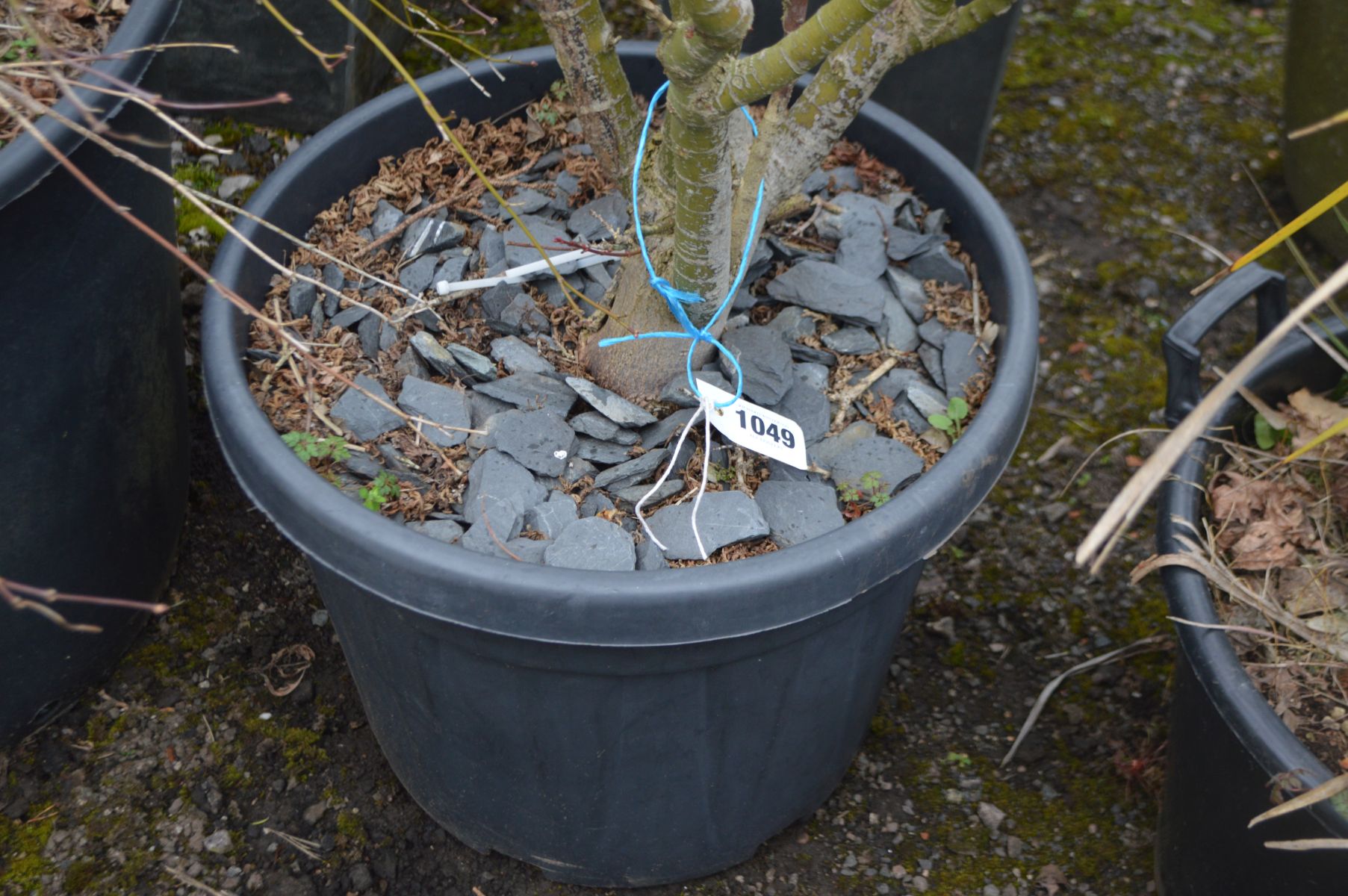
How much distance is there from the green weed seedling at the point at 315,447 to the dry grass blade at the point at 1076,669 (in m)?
0.99

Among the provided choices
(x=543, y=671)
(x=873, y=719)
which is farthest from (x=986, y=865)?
(x=543, y=671)

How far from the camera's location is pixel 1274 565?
1.25 meters

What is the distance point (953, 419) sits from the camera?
4.06 ft

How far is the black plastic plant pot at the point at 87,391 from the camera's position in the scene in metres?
1.10

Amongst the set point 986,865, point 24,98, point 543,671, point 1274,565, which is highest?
point 24,98

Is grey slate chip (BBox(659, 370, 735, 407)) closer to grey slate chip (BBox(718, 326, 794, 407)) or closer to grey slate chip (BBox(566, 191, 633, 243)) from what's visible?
grey slate chip (BBox(718, 326, 794, 407))

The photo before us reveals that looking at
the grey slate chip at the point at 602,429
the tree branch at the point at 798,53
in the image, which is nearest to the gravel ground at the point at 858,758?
the grey slate chip at the point at 602,429

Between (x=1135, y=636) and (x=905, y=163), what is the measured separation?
80 cm

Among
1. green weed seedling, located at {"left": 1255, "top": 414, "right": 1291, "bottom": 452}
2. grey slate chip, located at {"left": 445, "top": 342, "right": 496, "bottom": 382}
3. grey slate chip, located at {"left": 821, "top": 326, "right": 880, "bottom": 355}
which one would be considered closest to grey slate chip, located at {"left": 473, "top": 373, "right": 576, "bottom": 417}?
grey slate chip, located at {"left": 445, "top": 342, "right": 496, "bottom": 382}

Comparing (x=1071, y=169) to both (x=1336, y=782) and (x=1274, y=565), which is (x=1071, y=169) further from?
(x=1336, y=782)

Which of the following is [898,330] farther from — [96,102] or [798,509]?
[96,102]

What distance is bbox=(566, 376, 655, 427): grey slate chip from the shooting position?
1202 millimetres

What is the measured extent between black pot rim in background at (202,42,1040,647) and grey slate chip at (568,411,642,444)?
278 mm

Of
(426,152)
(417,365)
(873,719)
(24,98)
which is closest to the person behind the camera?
(24,98)
